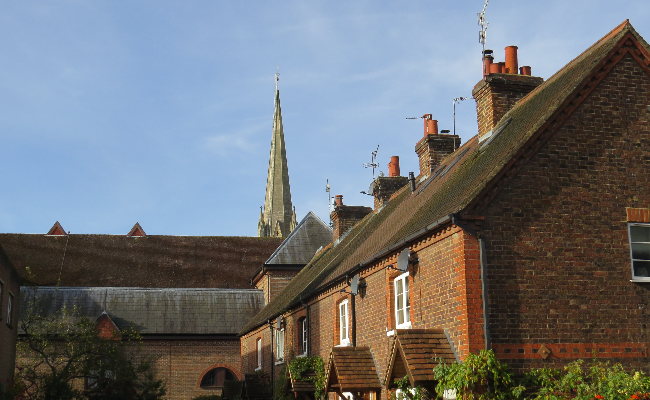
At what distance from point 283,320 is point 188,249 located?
21.2 m

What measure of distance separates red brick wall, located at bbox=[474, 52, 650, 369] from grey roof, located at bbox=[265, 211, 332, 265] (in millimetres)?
26925

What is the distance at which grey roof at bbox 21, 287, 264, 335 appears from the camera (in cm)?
3866

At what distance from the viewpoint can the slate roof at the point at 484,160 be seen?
13250mm

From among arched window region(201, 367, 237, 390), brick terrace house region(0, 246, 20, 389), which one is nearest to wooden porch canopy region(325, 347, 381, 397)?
brick terrace house region(0, 246, 20, 389)

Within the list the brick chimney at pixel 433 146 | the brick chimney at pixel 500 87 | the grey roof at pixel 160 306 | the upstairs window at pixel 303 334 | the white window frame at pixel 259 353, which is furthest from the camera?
the grey roof at pixel 160 306

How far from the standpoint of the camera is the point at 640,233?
13.6 m

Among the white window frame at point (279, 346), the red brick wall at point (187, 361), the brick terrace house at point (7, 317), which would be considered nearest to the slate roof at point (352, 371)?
the white window frame at point (279, 346)

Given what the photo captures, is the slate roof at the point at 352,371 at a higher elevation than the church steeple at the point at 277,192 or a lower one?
lower

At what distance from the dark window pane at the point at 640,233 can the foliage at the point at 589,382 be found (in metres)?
2.48

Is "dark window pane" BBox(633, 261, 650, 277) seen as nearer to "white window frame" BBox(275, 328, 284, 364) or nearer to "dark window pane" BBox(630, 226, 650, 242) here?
"dark window pane" BBox(630, 226, 650, 242)

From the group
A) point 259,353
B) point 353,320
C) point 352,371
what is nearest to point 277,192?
point 259,353

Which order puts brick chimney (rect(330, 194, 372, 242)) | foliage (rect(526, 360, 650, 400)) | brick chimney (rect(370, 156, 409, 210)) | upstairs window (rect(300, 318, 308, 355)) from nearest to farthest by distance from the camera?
1. foliage (rect(526, 360, 650, 400))
2. upstairs window (rect(300, 318, 308, 355))
3. brick chimney (rect(370, 156, 409, 210))
4. brick chimney (rect(330, 194, 372, 242))

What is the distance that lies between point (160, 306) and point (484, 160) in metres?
28.3

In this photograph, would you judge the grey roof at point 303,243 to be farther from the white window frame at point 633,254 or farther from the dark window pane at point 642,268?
the dark window pane at point 642,268
